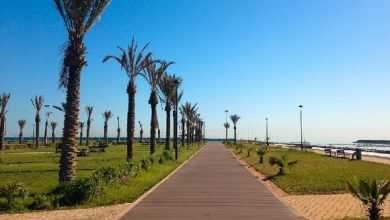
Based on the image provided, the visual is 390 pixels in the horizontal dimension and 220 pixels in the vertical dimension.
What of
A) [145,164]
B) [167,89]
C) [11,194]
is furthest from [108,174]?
[167,89]

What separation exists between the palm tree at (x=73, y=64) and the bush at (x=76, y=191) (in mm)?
1947

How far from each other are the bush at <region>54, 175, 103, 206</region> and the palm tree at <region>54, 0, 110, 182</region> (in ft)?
6.39

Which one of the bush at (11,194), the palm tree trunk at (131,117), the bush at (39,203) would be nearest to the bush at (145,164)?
the palm tree trunk at (131,117)

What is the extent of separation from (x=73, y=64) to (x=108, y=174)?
15.0ft

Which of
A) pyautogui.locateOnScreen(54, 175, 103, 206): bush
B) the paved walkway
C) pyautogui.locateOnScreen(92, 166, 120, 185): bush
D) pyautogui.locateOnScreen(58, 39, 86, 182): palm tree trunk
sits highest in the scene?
pyautogui.locateOnScreen(58, 39, 86, 182): palm tree trunk

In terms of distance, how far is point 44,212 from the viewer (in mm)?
13000

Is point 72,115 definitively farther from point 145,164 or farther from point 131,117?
point 131,117

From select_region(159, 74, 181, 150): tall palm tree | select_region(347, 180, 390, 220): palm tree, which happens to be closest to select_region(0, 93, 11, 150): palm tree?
select_region(159, 74, 181, 150): tall palm tree

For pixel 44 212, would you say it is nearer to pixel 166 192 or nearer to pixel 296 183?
pixel 166 192

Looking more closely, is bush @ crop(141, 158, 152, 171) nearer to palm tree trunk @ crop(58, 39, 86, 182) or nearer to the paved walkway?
the paved walkway

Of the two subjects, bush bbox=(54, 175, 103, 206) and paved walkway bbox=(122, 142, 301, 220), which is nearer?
paved walkway bbox=(122, 142, 301, 220)

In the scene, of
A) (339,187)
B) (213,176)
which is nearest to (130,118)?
(213,176)

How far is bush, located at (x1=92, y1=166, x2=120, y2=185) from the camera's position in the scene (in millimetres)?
16034

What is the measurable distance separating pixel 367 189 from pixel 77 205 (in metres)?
8.69
